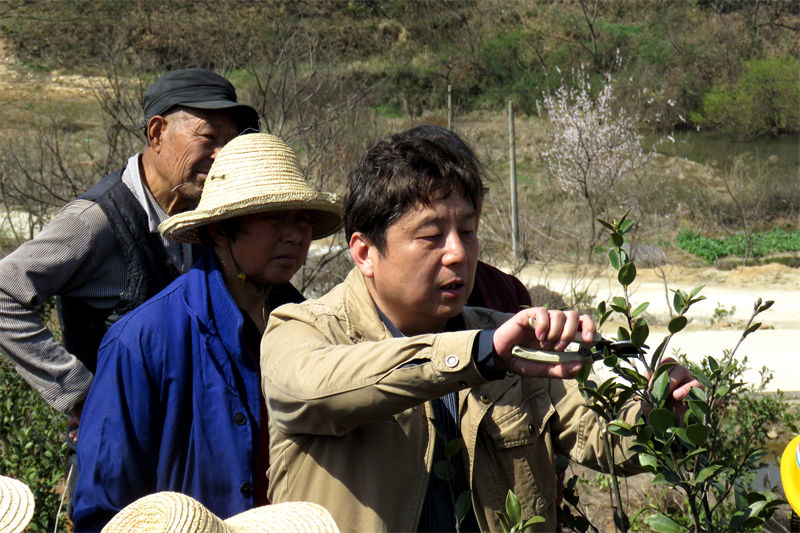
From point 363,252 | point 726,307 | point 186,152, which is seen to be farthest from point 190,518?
point 726,307

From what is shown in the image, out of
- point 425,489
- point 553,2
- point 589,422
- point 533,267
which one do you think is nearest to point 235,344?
point 425,489

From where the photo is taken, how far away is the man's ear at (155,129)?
A: 9.87 feet

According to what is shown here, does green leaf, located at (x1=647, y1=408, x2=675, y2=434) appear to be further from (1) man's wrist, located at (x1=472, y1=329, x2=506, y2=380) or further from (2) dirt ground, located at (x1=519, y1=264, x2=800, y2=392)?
(2) dirt ground, located at (x1=519, y1=264, x2=800, y2=392)

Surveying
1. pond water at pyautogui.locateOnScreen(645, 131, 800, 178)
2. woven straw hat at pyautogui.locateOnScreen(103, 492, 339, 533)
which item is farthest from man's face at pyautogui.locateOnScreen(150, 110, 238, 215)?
pond water at pyautogui.locateOnScreen(645, 131, 800, 178)

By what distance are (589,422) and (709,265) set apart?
649 inches

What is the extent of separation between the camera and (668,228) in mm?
20312

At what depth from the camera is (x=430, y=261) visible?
188cm

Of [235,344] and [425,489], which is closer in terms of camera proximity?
[425,489]

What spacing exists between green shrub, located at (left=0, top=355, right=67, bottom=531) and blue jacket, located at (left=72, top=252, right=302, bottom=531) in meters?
1.58

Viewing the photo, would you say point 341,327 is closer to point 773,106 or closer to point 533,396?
point 533,396

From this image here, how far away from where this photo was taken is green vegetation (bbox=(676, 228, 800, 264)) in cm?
1800

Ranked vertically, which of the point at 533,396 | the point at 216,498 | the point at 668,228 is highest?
the point at 533,396

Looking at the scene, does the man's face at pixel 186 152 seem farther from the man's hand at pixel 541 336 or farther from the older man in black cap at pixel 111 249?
the man's hand at pixel 541 336

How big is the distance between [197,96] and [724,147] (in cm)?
2817
